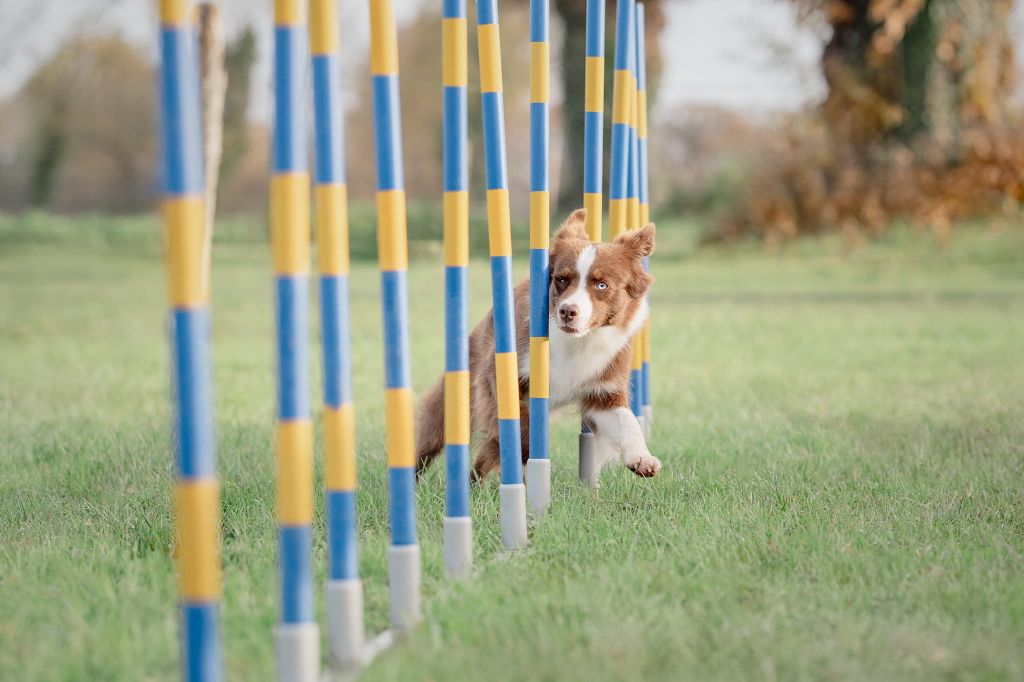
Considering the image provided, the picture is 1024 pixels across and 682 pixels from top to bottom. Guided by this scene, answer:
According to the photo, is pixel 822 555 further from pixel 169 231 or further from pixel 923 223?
pixel 923 223

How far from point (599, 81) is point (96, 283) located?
13.7 meters

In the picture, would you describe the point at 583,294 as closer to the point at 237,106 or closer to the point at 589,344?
the point at 589,344

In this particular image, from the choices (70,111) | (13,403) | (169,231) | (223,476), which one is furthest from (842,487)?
(70,111)

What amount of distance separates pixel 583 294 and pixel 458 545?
1.14 metres

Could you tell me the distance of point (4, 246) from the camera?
23344 mm

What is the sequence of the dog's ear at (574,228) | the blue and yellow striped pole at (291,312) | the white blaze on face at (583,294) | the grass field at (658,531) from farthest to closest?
the dog's ear at (574,228) → the white blaze on face at (583,294) → the grass field at (658,531) → the blue and yellow striped pole at (291,312)

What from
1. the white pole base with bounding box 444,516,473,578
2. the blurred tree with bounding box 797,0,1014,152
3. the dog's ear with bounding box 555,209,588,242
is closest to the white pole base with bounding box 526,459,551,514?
the white pole base with bounding box 444,516,473,578

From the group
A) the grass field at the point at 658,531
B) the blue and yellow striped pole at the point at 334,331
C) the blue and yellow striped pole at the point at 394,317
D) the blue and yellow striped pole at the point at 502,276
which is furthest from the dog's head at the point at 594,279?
the blue and yellow striped pole at the point at 334,331

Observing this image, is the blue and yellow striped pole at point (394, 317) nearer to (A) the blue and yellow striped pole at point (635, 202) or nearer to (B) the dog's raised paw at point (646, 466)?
(B) the dog's raised paw at point (646, 466)

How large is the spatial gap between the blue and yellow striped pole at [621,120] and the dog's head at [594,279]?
24 centimetres

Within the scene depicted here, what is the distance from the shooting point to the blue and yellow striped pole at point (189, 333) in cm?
204

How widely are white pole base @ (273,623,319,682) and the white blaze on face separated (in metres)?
1.90

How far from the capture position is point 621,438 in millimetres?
4160

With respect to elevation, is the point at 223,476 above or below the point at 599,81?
below
